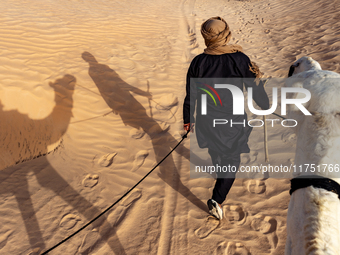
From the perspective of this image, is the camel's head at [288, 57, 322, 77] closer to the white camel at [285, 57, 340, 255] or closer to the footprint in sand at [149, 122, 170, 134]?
the white camel at [285, 57, 340, 255]

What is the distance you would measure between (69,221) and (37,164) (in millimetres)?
1435

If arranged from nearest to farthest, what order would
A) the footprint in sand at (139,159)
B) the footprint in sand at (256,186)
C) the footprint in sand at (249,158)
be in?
1. the footprint in sand at (256,186)
2. the footprint in sand at (249,158)
3. the footprint in sand at (139,159)

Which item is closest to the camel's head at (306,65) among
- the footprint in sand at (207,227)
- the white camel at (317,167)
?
the white camel at (317,167)

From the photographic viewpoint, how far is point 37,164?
12.0 ft

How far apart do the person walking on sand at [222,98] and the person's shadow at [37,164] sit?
60.9 inches

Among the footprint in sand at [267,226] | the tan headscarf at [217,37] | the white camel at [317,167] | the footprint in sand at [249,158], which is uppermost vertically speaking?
the tan headscarf at [217,37]

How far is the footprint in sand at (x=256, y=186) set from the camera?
2885 mm

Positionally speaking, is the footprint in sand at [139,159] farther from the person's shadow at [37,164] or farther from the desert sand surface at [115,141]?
the person's shadow at [37,164]

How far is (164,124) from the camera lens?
4.42m

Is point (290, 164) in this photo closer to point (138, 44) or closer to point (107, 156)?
point (107, 156)

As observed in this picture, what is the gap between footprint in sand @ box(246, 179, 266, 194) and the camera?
2.88 metres

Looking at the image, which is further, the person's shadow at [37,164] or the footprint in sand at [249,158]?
the footprint in sand at [249,158]

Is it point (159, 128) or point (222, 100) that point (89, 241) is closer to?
point (222, 100)

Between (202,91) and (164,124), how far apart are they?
2.24 metres
